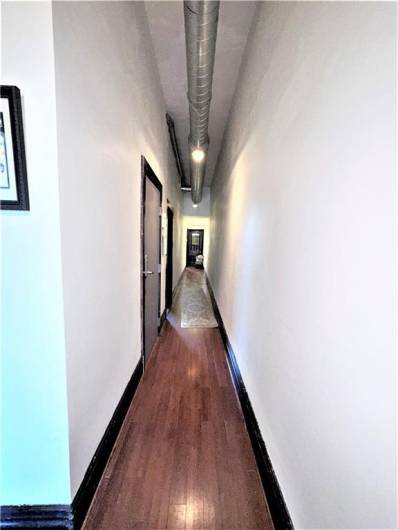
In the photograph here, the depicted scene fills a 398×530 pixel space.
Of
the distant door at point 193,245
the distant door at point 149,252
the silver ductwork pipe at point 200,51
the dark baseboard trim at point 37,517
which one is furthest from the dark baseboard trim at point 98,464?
the distant door at point 193,245

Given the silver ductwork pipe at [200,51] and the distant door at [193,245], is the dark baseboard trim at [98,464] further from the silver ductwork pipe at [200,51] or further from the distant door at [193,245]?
the distant door at [193,245]

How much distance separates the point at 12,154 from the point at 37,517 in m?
1.62

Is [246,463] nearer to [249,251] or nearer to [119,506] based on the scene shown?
[119,506]

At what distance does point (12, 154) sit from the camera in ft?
2.73

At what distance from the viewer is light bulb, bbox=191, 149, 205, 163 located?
12.2 ft

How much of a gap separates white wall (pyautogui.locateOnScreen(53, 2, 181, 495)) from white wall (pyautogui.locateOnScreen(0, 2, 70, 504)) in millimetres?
41

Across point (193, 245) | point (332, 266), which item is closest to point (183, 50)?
point (332, 266)

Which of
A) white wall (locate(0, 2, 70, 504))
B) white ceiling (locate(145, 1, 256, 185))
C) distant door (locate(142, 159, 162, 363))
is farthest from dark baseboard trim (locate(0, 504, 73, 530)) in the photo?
white ceiling (locate(145, 1, 256, 185))

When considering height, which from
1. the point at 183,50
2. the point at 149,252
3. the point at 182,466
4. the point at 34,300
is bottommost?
the point at 182,466

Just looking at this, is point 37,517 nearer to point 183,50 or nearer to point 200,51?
point 200,51

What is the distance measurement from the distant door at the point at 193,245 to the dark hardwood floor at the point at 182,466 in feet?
28.2

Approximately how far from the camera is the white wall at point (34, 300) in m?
0.82

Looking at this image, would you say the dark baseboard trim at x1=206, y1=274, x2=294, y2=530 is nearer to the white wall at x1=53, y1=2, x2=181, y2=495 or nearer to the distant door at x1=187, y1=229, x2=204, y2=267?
the white wall at x1=53, y1=2, x2=181, y2=495

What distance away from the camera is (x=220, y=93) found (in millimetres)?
2832
